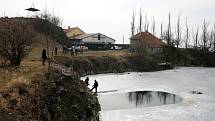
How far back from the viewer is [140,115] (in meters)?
29.7

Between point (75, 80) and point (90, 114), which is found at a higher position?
point (75, 80)

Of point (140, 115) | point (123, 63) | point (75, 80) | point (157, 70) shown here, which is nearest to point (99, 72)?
point (123, 63)

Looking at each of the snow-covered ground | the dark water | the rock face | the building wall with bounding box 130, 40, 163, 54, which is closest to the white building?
the building wall with bounding box 130, 40, 163, 54

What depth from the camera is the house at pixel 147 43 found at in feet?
293

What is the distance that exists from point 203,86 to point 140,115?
21.3 m

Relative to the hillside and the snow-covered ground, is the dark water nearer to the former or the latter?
the snow-covered ground

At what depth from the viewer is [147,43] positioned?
3666 inches

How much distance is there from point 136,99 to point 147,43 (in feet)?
184

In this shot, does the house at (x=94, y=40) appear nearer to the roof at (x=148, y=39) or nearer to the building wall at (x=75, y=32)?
the building wall at (x=75, y=32)

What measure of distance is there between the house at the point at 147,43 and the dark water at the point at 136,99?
4529 centimetres

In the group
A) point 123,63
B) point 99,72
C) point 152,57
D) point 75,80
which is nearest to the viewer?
point 75,80

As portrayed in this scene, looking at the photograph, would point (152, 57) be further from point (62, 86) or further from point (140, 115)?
point (62, 86)

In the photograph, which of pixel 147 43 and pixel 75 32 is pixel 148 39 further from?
pixel 75 32

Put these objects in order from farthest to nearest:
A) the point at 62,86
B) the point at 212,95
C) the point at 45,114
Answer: the point at 212,95 < the point at 62,86 < the point at 45,114
